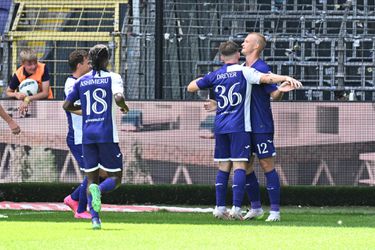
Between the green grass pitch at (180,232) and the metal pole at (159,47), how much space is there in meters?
3.13

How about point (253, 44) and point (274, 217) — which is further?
point (253, 44)

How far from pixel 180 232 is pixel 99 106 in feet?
5.97

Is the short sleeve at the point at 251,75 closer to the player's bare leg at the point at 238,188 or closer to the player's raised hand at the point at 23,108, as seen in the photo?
the player's bare leg at the point at 238,188

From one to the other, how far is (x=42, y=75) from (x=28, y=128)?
0.76 meters

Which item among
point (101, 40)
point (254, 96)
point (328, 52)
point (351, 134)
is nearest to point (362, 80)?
point (328, 52)

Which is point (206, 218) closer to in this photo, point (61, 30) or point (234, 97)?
point (234, 97)

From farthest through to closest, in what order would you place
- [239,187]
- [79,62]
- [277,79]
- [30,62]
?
[30,62] → [79,62] → [239,187] → [277,79]

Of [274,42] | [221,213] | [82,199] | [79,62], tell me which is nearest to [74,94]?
[82,199]

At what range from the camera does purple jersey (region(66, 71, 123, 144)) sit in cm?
1078

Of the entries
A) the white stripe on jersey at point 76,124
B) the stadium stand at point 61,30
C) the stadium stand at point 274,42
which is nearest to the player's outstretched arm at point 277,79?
the white stripe on jersey at point 76,124

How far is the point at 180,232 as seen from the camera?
9586mm

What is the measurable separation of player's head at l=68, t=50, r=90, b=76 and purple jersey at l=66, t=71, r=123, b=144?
1.49m

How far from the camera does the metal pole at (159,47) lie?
15.8 m

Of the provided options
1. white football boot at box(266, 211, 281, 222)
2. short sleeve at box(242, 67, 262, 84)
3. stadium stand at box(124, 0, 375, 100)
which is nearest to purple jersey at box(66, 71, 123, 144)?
short sleeve at box(242, 67, 262, 84)
